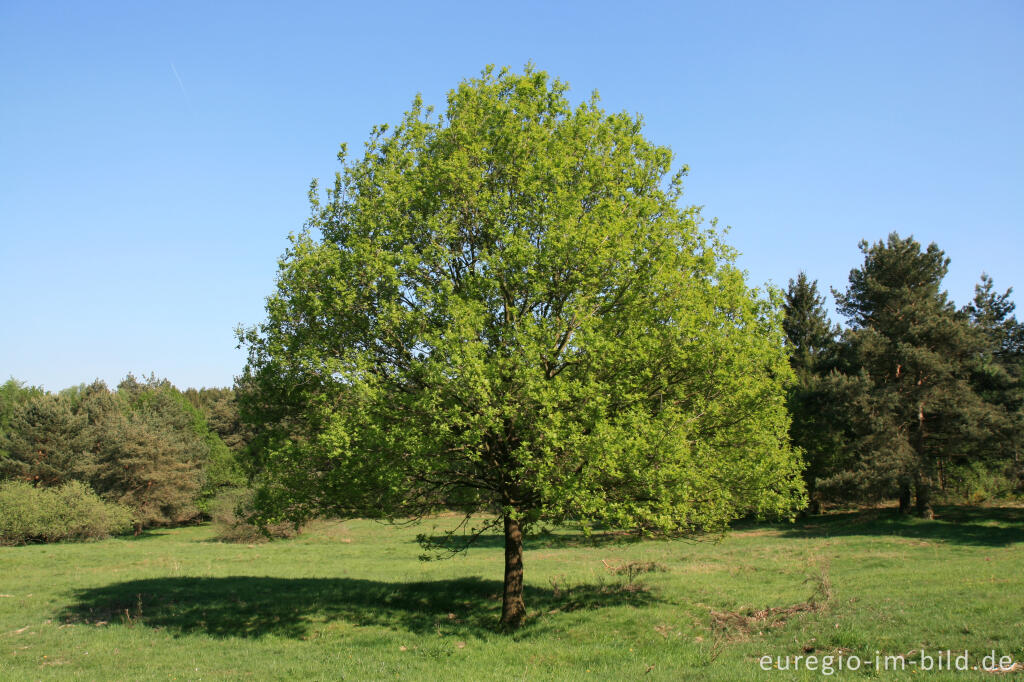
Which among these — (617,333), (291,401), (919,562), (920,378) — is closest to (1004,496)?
(920,378)

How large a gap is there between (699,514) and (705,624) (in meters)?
3.55

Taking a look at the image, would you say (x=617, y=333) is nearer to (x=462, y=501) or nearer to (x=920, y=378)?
(x=462, y=501)

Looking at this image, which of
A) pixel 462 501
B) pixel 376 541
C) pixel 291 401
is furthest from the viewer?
pixel 376 541

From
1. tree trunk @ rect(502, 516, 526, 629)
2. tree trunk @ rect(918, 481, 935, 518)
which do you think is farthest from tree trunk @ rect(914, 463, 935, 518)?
tree trunk @ rect(502, 516, 526, 629)

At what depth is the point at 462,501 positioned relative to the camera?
62.5 feet

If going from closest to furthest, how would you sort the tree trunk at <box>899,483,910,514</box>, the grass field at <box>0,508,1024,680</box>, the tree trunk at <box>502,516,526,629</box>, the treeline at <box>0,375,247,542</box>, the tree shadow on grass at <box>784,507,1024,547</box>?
the grass field at <box>0,508,1024,680</box> < the tree trunk at <box>502,516,526,629</box> < the tree shadow on grass at <box>784,507,1024,547</box> < the tree trunk at <box>899,483,910,514</box> < the treeline at <box>0,375,247,542</box>

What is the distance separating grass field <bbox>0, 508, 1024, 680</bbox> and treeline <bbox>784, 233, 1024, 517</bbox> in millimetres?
10217

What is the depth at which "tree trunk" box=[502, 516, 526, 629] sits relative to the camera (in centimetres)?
1820

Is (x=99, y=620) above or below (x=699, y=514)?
below

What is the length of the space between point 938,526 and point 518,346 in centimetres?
4395

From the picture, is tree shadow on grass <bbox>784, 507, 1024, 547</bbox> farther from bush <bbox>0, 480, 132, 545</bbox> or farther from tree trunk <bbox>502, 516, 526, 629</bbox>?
bush <bbox>0, 480, 132, 545</bbox>

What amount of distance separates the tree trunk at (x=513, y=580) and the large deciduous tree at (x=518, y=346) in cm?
6

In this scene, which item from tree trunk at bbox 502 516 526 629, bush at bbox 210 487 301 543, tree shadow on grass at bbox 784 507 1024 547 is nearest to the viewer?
tree trunk at bbox 502 516 526 629

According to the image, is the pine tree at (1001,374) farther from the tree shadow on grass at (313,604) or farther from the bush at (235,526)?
the bush at (235,526)
